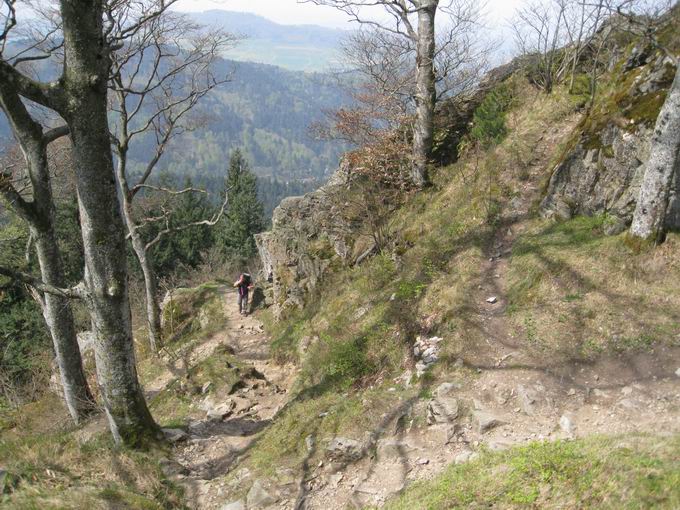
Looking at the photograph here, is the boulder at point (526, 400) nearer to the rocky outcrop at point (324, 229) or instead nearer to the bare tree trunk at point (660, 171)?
the bare tree trunk at point (660, 171)

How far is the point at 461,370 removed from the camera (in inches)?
260

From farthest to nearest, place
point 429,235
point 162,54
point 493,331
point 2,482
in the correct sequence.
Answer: point 162,54 < point 429,235 < point 493,331 < point 2,482

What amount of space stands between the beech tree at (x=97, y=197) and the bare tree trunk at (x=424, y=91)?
793 cm

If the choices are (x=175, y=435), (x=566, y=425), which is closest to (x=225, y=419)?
(x=175, y=435)

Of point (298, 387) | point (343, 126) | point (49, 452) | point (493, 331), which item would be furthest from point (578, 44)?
point (49, 452)

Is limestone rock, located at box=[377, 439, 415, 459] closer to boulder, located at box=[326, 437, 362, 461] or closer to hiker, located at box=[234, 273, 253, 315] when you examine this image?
boulder, located at box=[326, 437, 362, 461]

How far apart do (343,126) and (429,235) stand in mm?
4256

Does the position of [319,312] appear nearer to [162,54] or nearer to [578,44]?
[162,54]

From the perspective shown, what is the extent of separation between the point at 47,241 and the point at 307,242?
22.2 feet

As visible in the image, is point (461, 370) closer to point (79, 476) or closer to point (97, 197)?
point (79, 476)

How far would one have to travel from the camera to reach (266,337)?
13.2 metres

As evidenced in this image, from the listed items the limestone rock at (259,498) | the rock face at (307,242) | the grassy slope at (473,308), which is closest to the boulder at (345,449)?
the grassy slope at (473,308)

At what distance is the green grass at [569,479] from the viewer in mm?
3420

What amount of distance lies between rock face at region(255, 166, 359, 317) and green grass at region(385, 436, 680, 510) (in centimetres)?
768
